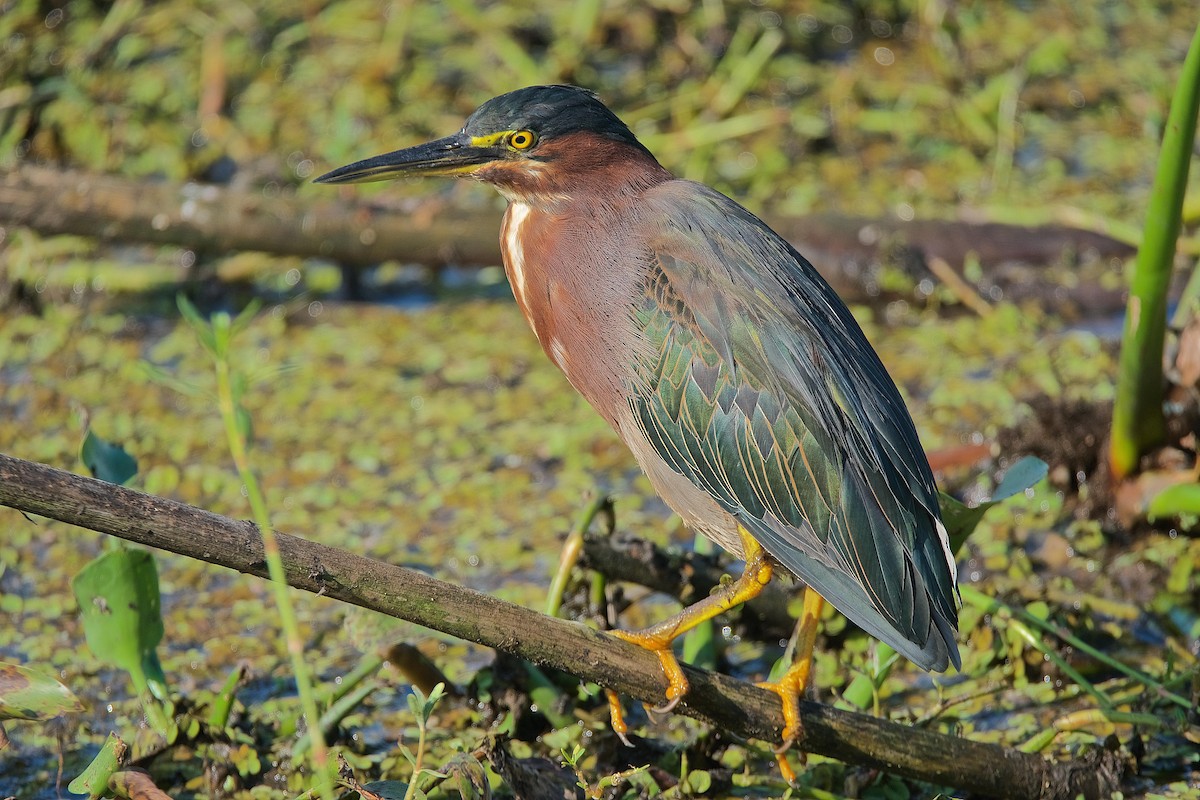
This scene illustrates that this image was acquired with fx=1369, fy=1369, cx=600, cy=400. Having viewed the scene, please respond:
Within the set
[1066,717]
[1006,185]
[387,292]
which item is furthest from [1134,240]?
[387,292]

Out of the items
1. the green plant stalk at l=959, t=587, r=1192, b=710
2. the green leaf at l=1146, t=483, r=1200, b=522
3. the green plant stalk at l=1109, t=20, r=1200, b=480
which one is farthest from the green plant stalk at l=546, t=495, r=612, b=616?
the green leaf at l=1146, t=483, r=1200, b=522

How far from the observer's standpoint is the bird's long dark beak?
3.11 m

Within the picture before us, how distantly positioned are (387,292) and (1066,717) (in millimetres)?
3259

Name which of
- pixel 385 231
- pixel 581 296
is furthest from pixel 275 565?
pixel 385 231

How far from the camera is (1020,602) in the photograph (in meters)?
3.49

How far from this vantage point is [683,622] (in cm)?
284

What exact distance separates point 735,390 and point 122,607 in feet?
4.60

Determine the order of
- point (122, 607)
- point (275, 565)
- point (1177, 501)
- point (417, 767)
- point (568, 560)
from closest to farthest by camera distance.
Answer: point (275, 565) < point (417, 767) < point (122, 607) < point (568, 560) < point (1177, 501)

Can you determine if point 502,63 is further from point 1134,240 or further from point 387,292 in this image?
point 1134,240

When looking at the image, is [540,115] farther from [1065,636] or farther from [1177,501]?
[1177,501]

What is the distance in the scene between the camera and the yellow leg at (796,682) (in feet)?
8.87

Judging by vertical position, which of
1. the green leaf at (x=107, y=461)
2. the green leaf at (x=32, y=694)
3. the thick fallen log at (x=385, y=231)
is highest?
the green leaf at (x=107, y=461)

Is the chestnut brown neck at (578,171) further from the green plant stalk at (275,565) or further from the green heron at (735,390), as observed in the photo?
the green plant stalk at (275,565)

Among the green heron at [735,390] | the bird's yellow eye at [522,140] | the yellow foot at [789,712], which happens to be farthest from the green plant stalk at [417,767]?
the bird's yellow eye at [522,140]
